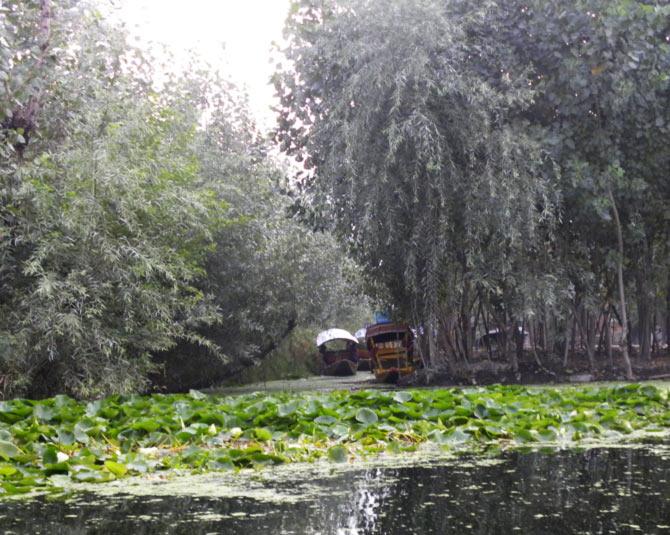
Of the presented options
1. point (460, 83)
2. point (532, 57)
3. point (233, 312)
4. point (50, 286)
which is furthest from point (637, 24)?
point (50, 286)

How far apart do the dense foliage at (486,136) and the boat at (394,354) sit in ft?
14.9

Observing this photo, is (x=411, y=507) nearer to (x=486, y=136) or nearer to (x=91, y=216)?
(x=91, y=216)

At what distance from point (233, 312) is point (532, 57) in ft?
18.7

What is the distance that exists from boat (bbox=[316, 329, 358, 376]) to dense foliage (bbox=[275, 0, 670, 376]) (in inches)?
431

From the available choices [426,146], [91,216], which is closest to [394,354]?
[426,146]

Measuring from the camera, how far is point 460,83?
10.8m

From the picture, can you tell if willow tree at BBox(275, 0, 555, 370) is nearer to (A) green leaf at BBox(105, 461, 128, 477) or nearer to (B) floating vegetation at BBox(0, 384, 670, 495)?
(B) floating vegetation at BBox(0, 384, 670, 495)

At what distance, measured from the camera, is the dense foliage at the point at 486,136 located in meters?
11.0

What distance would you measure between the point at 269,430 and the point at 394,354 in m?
12.0

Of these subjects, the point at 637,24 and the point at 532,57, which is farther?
the point at 532,57

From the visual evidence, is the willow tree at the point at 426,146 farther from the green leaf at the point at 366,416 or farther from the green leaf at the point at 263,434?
→ the green leaf at the point at 263,434

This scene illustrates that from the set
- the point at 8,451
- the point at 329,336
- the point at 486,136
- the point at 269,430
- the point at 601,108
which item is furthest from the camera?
the point at 329,336

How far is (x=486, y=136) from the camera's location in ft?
36.7

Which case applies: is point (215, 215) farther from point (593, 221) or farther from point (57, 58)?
Answer: point (593, 221)
